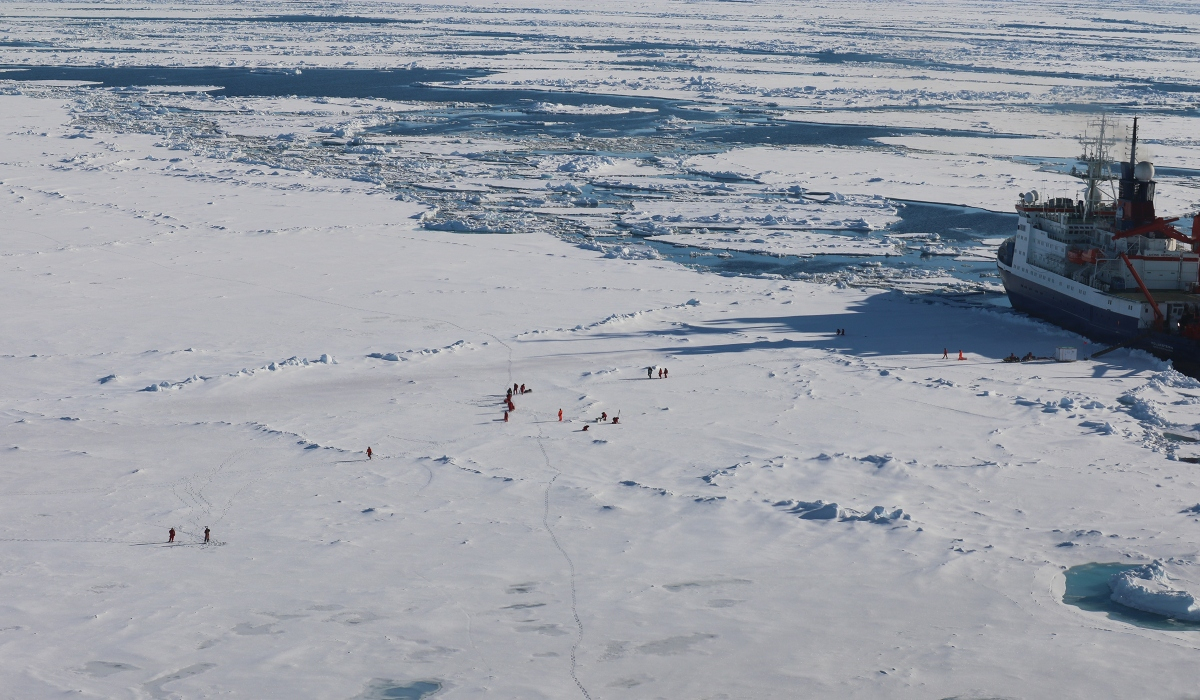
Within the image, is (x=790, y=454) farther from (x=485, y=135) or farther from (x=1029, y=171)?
(x=485, y=135)

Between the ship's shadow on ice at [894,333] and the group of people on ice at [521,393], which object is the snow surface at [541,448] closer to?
the ship's shadow on ice at [894,333]

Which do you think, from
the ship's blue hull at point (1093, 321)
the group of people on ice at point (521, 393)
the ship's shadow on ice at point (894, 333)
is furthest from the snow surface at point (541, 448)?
the ship's blue hull at point (1093, 321)

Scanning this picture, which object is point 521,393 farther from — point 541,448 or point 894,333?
point 894,333

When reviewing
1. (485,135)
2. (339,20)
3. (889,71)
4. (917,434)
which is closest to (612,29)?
(339,20)

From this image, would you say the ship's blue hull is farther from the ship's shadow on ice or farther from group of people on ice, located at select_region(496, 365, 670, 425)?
group of people on ice, located at select_region(496, 365, 670, 425)

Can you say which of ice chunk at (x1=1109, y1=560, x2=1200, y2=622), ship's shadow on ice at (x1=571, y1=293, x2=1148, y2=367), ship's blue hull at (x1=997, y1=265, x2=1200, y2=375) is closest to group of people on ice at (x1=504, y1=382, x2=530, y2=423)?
ship's shadow on ice at (x1=571, y1=293, x2=1148, y2=367)
